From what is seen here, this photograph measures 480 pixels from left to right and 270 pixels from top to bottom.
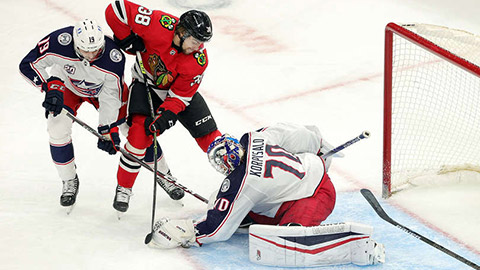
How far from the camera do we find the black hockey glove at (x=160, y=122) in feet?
11.3

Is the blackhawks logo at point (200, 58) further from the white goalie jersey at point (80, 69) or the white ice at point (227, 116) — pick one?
the white ice at point (227, 116)

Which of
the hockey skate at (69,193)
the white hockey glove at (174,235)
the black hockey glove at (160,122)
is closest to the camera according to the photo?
the white hockey glove at (174,235)

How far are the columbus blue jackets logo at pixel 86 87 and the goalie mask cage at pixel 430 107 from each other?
4.80 ft

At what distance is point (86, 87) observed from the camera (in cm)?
350

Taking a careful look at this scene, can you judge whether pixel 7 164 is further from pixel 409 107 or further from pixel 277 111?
pixel 409 107

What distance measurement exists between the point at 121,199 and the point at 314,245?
1.06 meters

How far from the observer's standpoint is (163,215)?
372cm

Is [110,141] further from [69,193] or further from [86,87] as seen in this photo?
[69,193]

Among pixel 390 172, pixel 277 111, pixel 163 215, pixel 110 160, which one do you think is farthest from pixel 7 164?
pixel 390 172

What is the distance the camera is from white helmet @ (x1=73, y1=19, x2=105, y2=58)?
331 centimetres

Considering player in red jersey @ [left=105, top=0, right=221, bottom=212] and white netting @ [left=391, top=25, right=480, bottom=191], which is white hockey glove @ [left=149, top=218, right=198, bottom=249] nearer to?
player in red jersey @ [left=105, top=0, right=221, bottom=212]

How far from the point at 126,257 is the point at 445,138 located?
2074 mm

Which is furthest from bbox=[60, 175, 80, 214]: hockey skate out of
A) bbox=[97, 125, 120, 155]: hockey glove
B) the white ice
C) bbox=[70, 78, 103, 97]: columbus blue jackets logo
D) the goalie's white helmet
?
the goalie's white helmet

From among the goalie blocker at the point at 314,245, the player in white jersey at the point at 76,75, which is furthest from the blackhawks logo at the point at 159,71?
the goalie blocker at the point at 314,245
